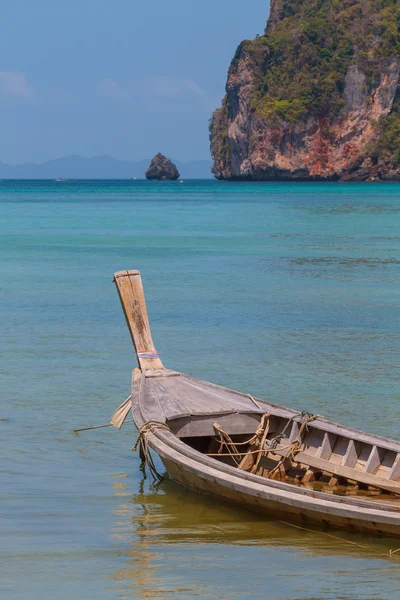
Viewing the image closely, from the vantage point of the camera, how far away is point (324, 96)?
135750mm

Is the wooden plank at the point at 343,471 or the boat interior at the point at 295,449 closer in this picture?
the wooden plank at the point at 343,471

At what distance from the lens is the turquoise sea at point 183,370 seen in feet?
23.1

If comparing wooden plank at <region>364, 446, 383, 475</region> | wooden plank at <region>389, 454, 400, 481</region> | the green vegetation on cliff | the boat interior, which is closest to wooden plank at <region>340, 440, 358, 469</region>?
the boat interior

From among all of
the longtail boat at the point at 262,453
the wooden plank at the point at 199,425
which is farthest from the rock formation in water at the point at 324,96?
the wooden plank at the point at 199,425

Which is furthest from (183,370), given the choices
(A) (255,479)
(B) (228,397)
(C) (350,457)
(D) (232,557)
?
(D) (232,557)

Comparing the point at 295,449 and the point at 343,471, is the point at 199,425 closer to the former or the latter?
the point at 295,449

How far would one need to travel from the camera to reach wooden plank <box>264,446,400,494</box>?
8078mm

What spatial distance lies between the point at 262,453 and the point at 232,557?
5.73 ft

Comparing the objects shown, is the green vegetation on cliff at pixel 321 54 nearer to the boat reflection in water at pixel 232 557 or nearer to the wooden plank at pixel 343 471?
the wooden plank at pixel 343 471

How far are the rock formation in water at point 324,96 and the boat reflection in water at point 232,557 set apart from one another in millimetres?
127008

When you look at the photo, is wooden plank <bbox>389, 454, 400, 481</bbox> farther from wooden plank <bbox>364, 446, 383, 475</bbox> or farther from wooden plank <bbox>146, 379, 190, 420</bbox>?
wooden plank <bbox>146, 379, 190, 420</bbox>

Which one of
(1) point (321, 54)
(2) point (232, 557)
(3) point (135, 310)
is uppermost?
(1) point (321, 54)

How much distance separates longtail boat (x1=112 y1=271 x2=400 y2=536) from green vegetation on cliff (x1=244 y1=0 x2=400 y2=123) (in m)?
130

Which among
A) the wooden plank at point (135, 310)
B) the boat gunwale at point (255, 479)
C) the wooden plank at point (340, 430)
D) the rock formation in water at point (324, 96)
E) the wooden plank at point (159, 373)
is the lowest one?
the boat gunwale at point (255, 479)
